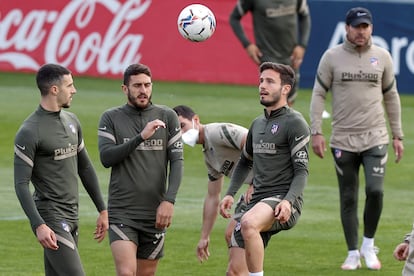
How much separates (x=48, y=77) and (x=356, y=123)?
4168 millimetres

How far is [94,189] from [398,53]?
54.7 feet

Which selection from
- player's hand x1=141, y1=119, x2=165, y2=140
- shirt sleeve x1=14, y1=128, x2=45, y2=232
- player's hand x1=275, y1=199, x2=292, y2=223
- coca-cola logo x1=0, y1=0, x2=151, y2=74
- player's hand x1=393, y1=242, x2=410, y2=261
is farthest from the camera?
coca-cola logo x1=0, y1=0, x2=151, y2=74

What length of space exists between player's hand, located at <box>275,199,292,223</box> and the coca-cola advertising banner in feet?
53.9

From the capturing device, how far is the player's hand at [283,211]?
9945mm

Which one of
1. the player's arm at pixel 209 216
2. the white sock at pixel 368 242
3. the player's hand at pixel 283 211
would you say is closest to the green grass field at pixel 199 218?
the white sock at pixel 368 242

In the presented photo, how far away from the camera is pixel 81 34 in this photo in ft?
86.7

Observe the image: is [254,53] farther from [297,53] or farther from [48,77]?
[48,77]

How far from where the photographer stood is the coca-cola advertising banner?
26.3 meters

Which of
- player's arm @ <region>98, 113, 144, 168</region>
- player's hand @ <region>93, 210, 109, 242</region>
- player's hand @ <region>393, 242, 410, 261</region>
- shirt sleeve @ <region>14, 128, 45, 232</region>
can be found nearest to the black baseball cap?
player's arm @ <region>98, 113, 144, 168</region>

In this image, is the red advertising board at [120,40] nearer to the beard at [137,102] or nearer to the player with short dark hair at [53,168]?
the beard at [137,102]

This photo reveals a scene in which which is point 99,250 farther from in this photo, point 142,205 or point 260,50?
point 260,50

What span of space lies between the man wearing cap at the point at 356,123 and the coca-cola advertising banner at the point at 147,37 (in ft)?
43.7

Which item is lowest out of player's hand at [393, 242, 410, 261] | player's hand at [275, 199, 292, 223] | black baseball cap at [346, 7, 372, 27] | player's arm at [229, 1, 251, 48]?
player's hand at [275, 199, 292, 223]

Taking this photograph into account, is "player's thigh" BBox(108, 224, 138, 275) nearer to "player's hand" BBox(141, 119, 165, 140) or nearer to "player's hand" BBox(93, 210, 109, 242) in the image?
"player's hand" BBox(93, 210, 109, 242)
